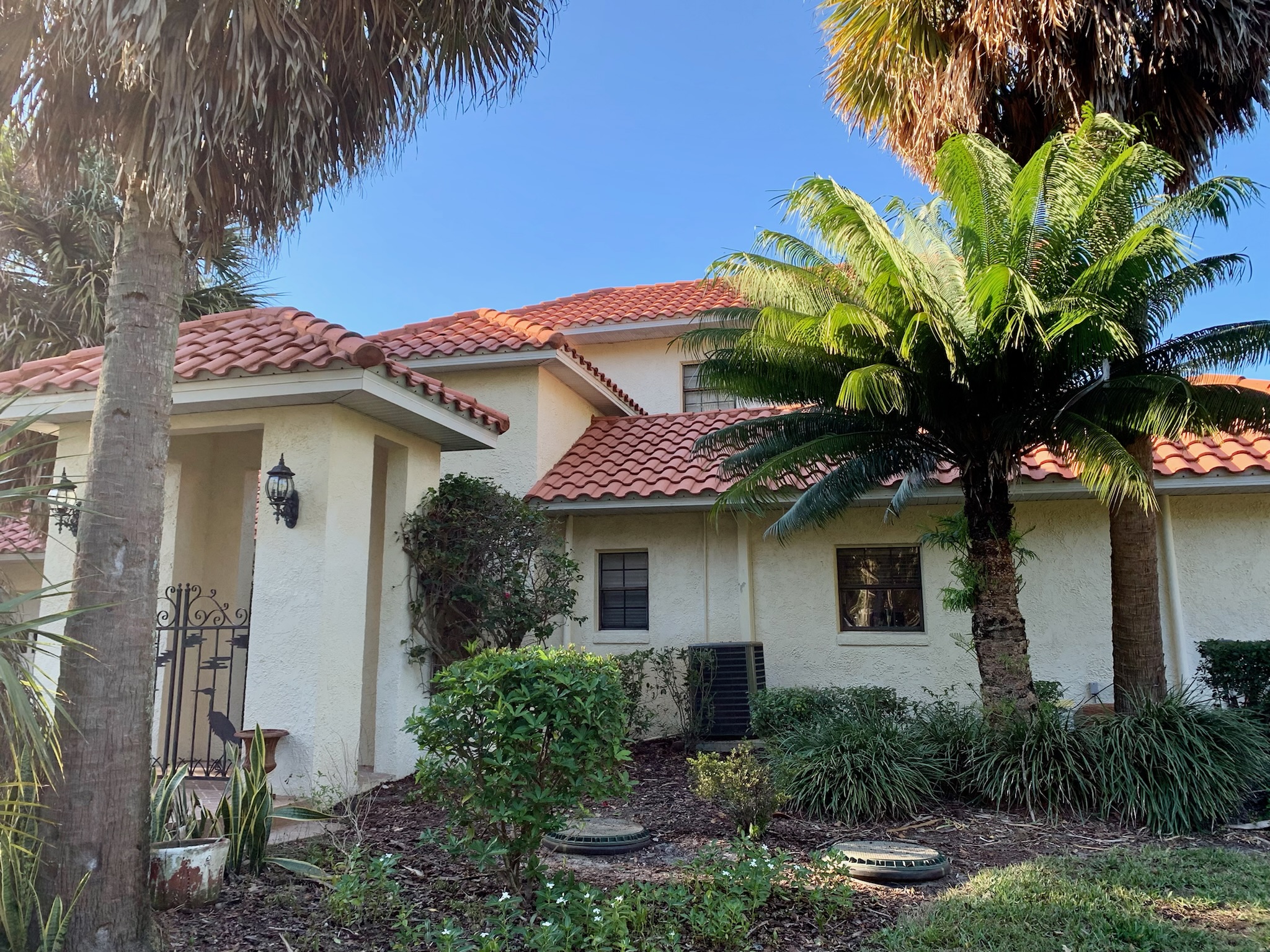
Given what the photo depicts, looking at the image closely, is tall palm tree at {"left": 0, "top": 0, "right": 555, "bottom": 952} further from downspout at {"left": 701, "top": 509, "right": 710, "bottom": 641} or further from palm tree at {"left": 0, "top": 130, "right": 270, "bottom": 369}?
palm tree at {"left": 0, "top": 130, "right": 270, "bottom": 369}

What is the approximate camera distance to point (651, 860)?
19.7 ft

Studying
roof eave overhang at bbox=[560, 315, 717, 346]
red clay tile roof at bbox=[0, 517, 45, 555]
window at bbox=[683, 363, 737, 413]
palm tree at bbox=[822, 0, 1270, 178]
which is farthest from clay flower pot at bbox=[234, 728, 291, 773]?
window at bbox=[683, 363, 737, 413]

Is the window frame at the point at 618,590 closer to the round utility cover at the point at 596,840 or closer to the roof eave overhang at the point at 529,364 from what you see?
the roof eave overhang at the point at 529,364

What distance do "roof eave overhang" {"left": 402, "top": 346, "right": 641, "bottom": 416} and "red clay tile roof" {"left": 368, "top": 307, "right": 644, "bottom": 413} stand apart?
0.17ft

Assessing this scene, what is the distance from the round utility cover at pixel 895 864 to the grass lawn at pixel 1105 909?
28cm

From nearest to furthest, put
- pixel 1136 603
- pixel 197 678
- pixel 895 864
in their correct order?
pixel 895 864, pixel 197 678, pixel 1136 603

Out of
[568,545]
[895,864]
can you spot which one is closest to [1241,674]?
[895,864]

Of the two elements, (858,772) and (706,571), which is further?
(706,571)

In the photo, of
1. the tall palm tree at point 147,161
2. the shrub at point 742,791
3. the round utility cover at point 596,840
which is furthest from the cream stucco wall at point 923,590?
the tall palm tree at point 147,161

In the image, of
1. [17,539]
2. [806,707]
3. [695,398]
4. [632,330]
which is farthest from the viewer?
[695,398]

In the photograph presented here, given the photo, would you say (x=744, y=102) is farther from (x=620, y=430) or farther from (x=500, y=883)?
(x=500, y=883)

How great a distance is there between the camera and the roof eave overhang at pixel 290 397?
24.2 ft

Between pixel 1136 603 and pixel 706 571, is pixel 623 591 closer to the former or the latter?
pixel 706 571

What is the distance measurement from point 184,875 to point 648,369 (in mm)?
12200
